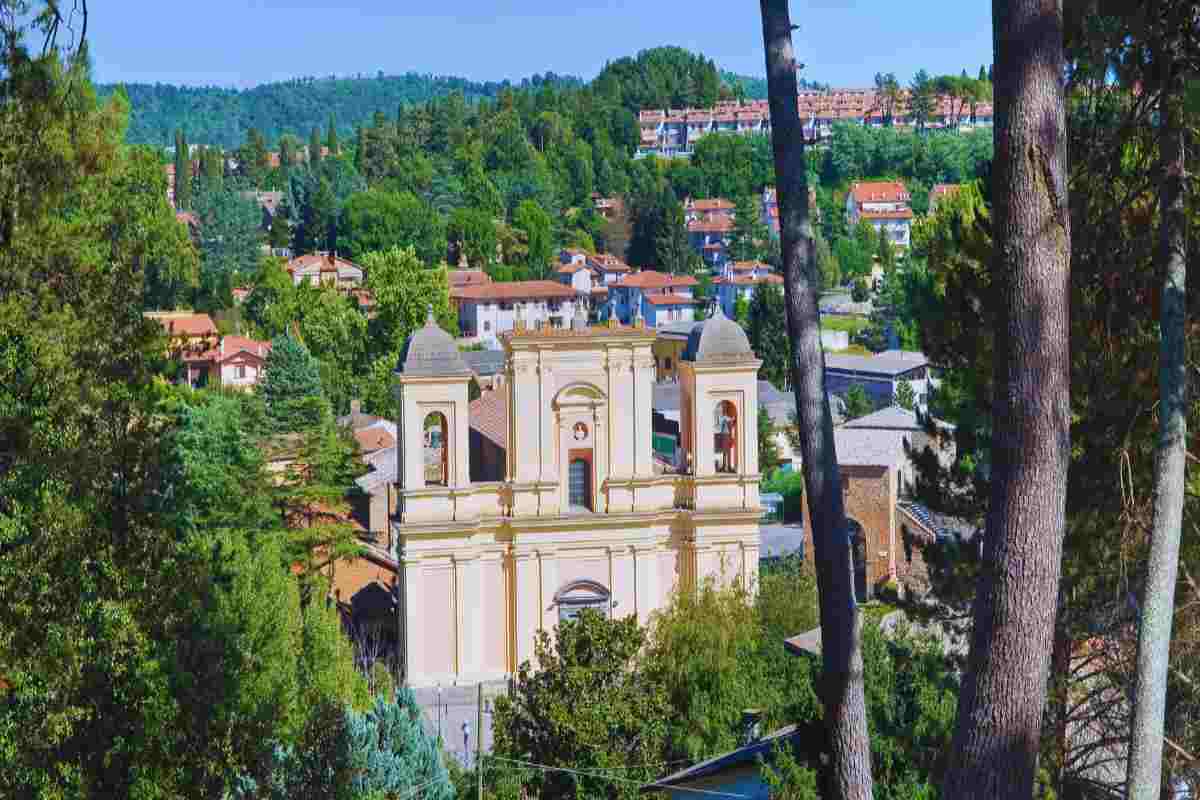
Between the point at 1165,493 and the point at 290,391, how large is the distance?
2549 centimetres

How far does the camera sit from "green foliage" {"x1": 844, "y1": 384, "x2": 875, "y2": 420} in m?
45.7

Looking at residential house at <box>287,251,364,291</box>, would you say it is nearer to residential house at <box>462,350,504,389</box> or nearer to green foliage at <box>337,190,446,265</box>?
green foliage at <box>337,190,446,265</box>

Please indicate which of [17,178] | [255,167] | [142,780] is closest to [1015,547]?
[17,178]

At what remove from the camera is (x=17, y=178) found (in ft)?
32.1

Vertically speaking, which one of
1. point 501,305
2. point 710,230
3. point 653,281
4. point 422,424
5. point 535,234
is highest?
point 710,230

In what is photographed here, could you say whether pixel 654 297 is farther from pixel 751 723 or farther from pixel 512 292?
pixel 751 723

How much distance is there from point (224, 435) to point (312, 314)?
88.3ft

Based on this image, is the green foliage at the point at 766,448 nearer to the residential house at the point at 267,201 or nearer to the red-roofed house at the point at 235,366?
the red-roofed house at the point at 235,366

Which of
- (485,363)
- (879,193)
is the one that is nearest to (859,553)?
(485,363)

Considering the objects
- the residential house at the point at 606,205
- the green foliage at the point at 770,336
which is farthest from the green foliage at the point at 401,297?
the residential house at the point at 606,205

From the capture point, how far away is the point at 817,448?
6.71 metres

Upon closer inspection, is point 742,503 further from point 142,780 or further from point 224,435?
point 142,780

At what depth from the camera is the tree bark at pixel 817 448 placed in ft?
21.2

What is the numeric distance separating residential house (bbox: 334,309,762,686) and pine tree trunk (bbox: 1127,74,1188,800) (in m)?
15.1
